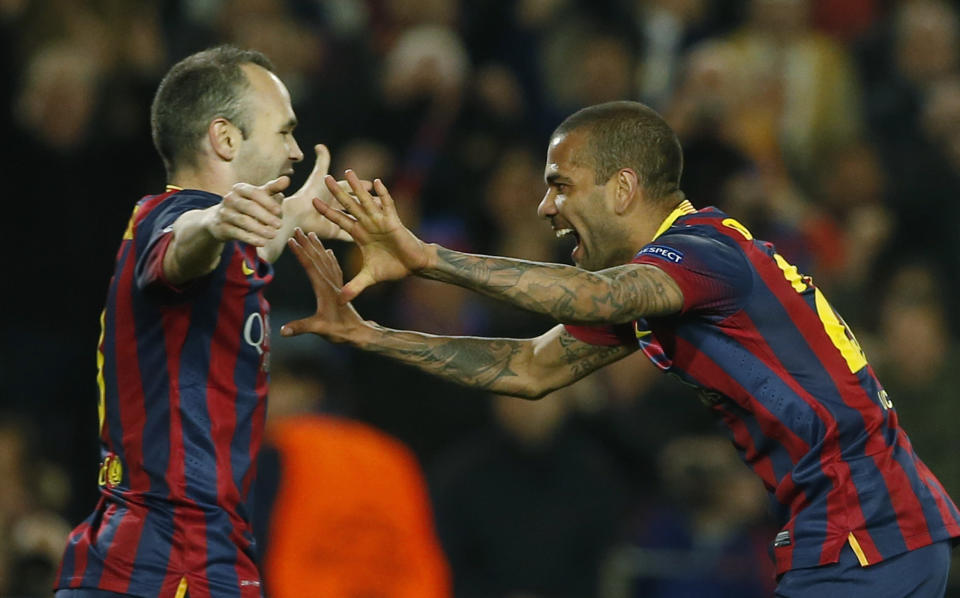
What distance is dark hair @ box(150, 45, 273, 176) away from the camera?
446 cm

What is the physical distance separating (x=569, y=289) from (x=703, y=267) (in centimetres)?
41

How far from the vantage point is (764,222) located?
8367mm

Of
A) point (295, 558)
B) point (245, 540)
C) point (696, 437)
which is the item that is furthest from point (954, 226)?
point (245, 540)

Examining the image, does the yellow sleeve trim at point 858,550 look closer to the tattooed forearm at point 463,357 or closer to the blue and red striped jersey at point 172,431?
the tattooed forearm at point 463,357

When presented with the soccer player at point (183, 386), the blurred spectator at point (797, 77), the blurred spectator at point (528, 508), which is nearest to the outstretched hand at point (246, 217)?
the soccer player at point (183, 386)

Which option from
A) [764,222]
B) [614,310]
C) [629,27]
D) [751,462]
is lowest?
[751,462]

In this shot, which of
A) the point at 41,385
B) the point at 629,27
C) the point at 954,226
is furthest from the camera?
the point at 629,27

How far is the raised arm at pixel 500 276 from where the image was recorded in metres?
4.17

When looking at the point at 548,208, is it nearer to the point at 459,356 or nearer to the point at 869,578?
the point at 459,356

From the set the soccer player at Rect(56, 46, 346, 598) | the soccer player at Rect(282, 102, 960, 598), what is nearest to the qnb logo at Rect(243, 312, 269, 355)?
the soccer player at Rect(56, 46, 346, 598)

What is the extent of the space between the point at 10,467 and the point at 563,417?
109 inches

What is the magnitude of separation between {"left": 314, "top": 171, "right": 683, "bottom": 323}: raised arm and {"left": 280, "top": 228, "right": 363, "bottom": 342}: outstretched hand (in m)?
0.45

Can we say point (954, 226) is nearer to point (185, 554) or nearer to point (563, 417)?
point (563, 417)

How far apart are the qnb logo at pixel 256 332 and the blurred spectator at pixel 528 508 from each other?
124 inches
